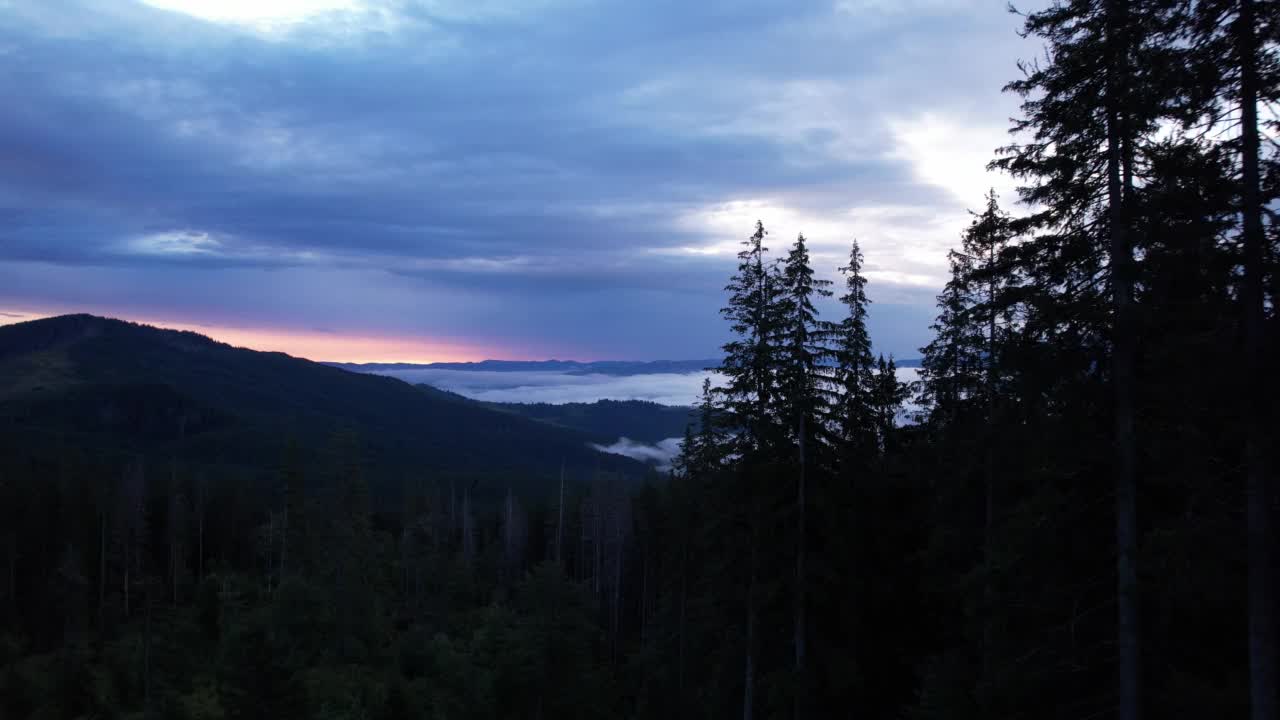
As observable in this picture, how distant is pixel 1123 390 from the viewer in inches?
406

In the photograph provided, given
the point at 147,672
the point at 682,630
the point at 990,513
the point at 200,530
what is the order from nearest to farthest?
the point at 990,513 → the point at 682,630 → the point at 147,672 → the point at 200,530

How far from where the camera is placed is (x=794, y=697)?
67.6 feet

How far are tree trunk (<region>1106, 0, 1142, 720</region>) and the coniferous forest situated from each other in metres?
0.04

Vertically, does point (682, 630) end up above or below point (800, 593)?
below

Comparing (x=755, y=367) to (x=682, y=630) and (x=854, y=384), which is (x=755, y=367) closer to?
(x=854, y=384)

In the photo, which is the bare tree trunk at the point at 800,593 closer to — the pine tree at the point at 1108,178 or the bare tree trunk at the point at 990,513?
the bare tree trunk at the point at 990,513

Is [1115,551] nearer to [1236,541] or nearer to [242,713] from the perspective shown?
[1236,541]

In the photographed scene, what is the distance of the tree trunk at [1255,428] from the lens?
8609 millimetres

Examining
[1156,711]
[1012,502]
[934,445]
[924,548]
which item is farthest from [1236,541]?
[924,548]

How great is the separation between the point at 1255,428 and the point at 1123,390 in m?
1.78

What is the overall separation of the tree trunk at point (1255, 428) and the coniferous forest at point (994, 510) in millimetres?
31

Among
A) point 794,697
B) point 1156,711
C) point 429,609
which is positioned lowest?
point 429,609

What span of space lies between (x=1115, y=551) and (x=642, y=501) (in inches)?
2670

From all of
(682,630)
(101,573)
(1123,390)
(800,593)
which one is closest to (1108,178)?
(1123,390)
